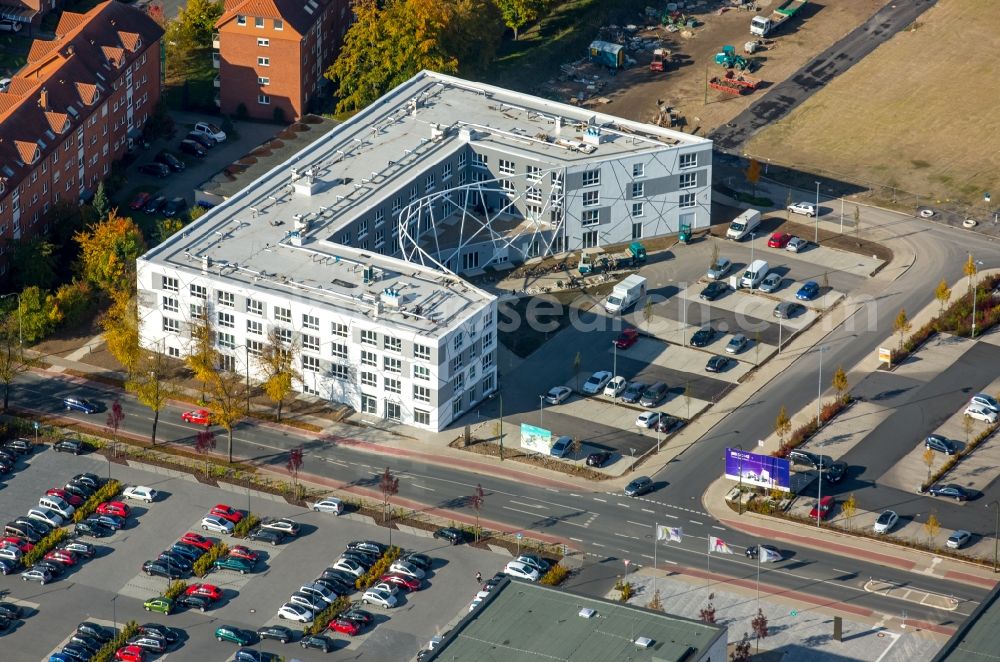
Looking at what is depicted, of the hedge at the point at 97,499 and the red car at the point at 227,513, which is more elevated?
the red car at the point at 227,513

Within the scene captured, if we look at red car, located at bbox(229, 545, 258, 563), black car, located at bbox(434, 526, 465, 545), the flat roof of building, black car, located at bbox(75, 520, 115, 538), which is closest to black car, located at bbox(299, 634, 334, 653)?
red car, located at bbox(229, 545, 258, 563)

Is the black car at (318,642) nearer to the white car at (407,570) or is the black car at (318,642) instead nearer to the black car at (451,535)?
the white car at (407,570)

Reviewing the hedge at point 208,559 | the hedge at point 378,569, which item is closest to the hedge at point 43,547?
the hedge at point 208,559

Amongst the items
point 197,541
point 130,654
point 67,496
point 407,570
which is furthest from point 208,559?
point 407,570

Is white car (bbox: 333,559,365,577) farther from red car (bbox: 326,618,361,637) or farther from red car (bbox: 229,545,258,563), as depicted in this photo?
red car (bbox: 229,545,258,563)

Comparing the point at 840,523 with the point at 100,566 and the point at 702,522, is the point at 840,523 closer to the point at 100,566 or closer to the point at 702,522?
the point at 702,522

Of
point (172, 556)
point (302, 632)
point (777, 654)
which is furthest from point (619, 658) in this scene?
point (172, 556)

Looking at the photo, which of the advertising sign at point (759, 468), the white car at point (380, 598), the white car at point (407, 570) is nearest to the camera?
the white car at point (380, 598)
